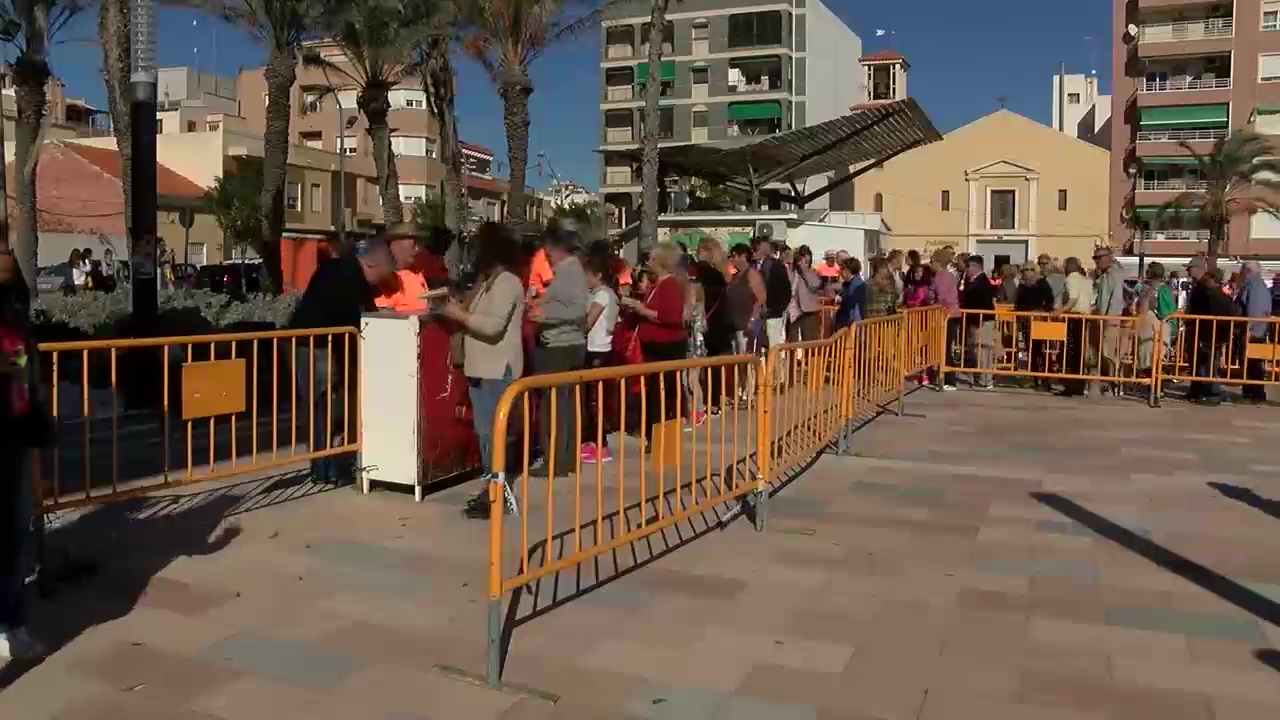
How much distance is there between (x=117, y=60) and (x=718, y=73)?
57.2 metres

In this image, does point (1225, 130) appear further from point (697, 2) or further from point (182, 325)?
point (182, 325)

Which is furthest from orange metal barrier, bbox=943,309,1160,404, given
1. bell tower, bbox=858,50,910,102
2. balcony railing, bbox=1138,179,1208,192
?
bell tower, bbox=858,50,910,102

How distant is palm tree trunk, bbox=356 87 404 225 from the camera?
26.3 m

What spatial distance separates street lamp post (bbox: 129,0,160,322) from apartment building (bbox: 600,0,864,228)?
5536 cm

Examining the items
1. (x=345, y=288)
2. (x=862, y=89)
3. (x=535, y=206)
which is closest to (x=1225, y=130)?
(x=862, y=89)

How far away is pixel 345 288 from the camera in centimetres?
790

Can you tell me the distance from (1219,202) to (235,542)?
58889 millimetres

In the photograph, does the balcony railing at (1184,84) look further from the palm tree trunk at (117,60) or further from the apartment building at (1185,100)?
the palm tree trunk at (117,60)

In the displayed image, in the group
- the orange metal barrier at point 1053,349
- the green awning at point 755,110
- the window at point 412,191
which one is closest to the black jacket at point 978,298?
the orange metal barrier at point 1053,349

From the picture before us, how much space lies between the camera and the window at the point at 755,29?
68.0 metres

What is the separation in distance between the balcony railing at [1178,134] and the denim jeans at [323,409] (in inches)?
2449

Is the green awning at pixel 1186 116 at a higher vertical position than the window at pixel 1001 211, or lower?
higher

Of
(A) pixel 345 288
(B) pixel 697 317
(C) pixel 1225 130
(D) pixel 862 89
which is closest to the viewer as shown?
(A) pixel 345 288

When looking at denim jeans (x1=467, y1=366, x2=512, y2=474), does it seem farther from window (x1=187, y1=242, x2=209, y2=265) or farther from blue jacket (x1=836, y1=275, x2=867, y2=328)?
window (x1=187, y1=242, x2=209, y2=265)
